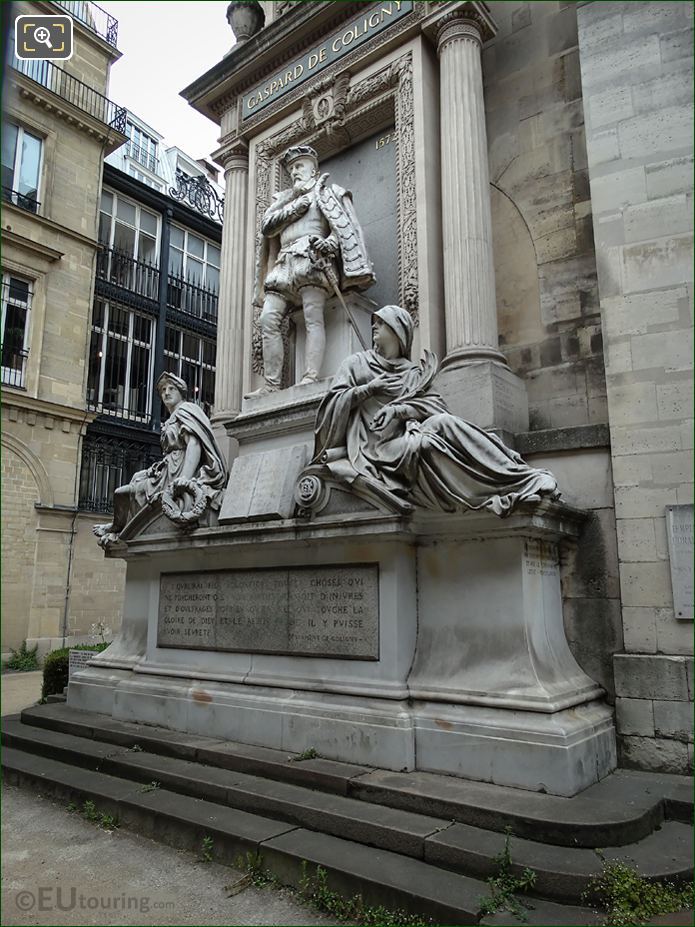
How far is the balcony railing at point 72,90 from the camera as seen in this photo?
2028cm

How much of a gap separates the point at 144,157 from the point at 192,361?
37.3ft

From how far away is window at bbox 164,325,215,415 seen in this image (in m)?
25.4

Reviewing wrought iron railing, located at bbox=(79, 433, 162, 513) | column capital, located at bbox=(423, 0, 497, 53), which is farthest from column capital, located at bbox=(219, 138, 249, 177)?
wrought iron railing, located at bbox=(79, 433, 162, 513)

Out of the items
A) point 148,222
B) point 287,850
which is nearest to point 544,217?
point 287,850

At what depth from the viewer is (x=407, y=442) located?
562 cm

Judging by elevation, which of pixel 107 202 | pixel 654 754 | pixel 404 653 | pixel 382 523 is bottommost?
pixel 654 754

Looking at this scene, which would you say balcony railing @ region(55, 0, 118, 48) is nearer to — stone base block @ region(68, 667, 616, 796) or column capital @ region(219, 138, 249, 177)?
column capital @ region(219, 138, 249, 177)

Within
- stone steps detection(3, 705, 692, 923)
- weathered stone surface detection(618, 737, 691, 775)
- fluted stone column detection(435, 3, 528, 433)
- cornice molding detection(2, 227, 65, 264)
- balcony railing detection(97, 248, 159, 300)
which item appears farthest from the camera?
balcony railing detection(97, 248, 159, 300)

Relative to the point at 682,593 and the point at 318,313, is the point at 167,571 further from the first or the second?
the point at 682,593

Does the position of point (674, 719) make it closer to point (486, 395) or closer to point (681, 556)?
point (681, 556)

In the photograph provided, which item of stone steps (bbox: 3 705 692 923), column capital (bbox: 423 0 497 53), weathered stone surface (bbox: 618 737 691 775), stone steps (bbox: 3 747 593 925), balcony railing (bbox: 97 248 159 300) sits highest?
balcony railing (bbox: 97 248 159 300)

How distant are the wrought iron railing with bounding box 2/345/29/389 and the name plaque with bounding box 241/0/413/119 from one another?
10.8 m

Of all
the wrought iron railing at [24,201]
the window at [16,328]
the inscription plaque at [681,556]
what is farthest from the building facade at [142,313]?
the inscription plaque at [681,556]

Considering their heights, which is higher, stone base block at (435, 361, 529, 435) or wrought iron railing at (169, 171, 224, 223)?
wrought iron railing at (169, 171, 224, 223)
